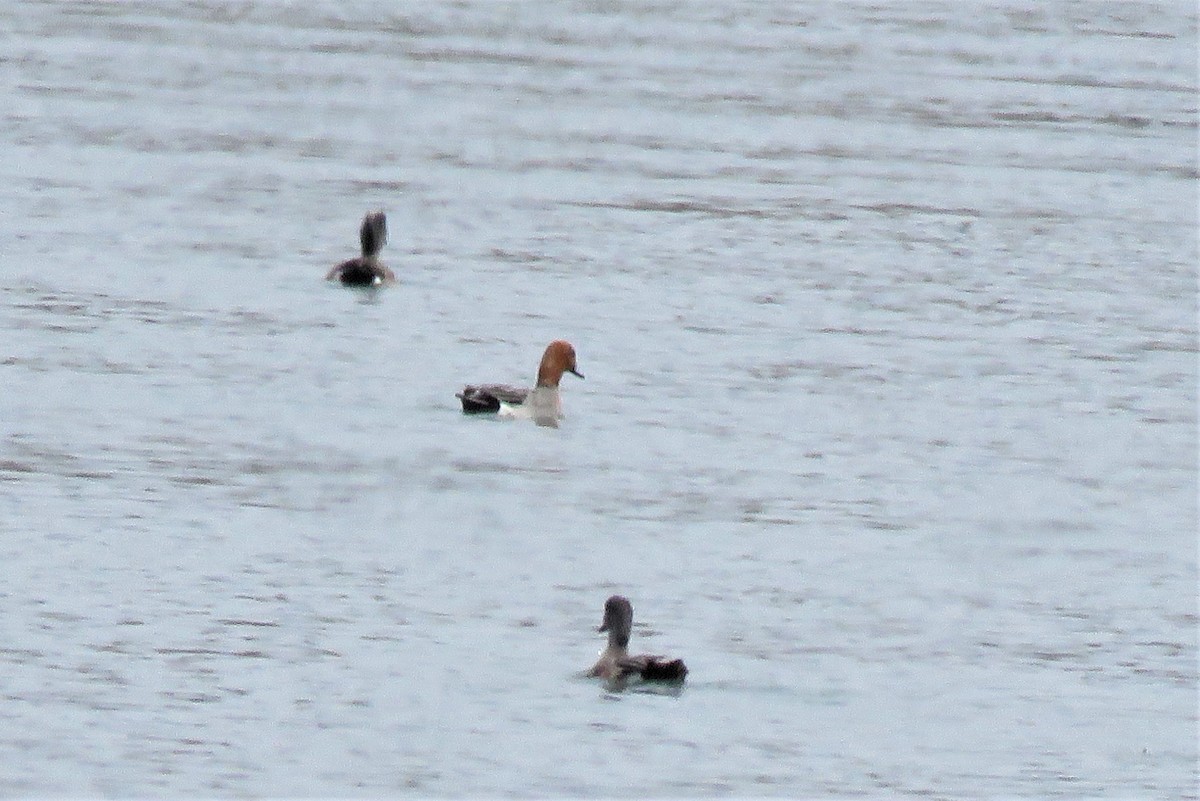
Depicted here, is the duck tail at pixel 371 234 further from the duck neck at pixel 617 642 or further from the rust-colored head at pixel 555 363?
the duck neck at pixel 617 642

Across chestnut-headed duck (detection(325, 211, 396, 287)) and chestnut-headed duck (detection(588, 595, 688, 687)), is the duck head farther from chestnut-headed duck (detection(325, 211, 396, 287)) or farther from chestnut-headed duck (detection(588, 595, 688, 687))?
chestnut-headed duck (detection(325, 211, 396, 287))

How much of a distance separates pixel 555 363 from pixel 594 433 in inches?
27.6

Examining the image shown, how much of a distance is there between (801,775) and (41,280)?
37.2ft

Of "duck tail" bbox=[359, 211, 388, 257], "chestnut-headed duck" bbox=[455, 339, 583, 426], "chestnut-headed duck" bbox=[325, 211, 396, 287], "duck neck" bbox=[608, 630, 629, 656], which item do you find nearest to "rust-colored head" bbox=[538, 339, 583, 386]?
"chestnut-headed duck" bbox=[455, 339, 583, 426]

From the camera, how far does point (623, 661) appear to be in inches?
491

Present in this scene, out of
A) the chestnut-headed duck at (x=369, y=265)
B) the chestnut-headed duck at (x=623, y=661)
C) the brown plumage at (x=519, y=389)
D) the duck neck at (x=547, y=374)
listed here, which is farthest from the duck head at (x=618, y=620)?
the chestnut-headed duck at (x=369, y=265)

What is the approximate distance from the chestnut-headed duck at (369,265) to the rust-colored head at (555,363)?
3.71 meters

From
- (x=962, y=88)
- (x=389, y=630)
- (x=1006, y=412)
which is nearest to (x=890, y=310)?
(x=1006, y=412)

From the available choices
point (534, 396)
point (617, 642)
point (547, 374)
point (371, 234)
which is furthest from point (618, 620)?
point (371, 234)

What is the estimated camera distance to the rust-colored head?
18484mm

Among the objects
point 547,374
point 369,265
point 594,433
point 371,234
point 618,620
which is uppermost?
point 371,234

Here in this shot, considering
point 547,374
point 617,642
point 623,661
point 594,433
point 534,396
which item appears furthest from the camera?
point 547,374

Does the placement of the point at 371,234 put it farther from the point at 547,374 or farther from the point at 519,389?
the point at 519,389

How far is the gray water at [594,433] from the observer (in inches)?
477
